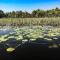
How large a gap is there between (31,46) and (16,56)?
3.40 feet

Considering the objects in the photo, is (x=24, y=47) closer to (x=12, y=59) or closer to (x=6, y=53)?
(x=6, y=53)

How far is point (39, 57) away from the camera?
401 centimetres

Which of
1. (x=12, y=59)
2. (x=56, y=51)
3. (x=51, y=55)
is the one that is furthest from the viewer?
(x=56, y=51)

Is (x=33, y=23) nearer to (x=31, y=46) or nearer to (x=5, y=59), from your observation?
(x=31, y=46)

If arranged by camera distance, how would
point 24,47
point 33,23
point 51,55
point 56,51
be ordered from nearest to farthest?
point 51,55 → point 56,51 → point 24,47 → point 33,23

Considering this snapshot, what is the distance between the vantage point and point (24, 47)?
489 cm

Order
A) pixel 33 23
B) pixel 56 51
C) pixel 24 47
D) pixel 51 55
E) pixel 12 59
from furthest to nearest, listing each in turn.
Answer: pixel 33 23 → pixel 24 47 → pixel 56 51 → pixel 51 55 → pixel 12 59

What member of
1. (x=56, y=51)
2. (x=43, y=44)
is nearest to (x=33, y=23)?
(x=43, y=44)

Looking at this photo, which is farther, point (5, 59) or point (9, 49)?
point (9, 49)

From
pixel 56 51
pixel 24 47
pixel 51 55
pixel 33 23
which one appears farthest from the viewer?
pixel 33 23

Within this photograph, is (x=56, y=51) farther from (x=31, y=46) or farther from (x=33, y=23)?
(x=33, y=23)

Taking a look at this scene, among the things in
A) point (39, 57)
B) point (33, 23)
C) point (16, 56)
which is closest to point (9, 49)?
point (16, 56)

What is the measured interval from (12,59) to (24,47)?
1074 millimetres

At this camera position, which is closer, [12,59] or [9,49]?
[12,59]
